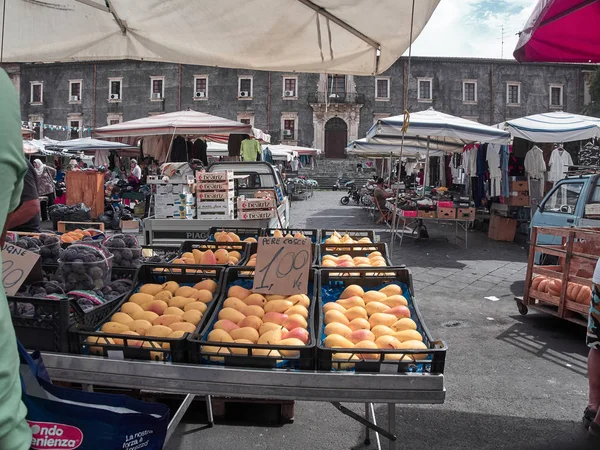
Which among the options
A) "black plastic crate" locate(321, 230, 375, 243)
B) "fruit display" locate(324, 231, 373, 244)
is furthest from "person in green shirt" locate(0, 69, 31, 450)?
"black plastic crate" locate(321, 230, 375, 243)

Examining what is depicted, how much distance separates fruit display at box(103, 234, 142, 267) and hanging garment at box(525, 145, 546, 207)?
10.6 meters

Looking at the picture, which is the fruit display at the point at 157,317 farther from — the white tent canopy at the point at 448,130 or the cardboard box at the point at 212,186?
the white tent canopy at the point at 448,130

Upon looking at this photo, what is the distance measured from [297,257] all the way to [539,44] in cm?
243

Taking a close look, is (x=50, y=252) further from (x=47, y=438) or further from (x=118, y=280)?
(x=47, y=438)

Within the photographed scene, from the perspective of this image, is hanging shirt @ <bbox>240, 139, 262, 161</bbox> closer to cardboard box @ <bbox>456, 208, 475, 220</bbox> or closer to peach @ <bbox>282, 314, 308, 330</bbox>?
cardboard box @ <bbox>456, 208, 475, 220</bbox>

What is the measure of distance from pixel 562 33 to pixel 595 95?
4003 centimetres

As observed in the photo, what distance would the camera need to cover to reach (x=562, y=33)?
11.0 ft

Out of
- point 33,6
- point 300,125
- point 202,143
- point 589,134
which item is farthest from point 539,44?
point 300,125

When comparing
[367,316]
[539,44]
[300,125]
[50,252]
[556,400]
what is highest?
[300,125]

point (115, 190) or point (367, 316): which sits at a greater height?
point (115, 190)

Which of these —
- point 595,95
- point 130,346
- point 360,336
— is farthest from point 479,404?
point 595,95

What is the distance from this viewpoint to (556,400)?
343 centimetres

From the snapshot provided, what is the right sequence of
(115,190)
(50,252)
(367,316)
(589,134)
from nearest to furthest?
(367,316) < (50,252) < (589,134) < (115,190)

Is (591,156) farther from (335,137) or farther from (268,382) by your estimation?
(335,137)
